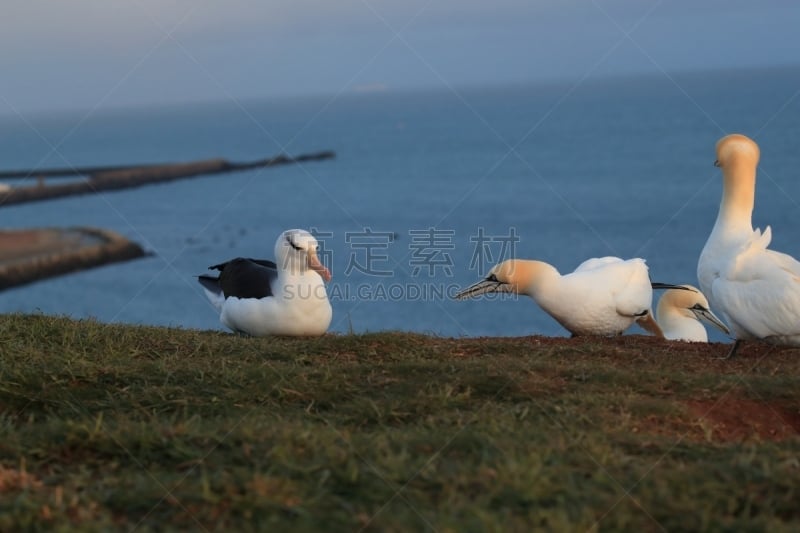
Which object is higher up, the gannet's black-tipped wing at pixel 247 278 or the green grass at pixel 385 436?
the gannet's black-tipped wing at pixel 247 278

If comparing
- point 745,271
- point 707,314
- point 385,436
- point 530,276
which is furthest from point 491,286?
point 385,436

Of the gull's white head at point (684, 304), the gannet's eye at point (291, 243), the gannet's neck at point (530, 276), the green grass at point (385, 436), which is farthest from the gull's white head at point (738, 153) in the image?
the gannet's eye at point (291, 243)

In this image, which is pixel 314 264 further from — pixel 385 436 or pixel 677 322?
pixel 385 436

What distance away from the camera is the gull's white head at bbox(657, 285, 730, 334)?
11.8 meters

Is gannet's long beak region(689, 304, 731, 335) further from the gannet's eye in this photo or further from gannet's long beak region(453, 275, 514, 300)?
the gannet's eye

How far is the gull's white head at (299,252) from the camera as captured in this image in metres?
9.71

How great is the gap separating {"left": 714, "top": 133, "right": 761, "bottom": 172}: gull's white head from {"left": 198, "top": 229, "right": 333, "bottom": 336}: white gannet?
154 inches

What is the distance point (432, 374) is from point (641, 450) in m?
1.89

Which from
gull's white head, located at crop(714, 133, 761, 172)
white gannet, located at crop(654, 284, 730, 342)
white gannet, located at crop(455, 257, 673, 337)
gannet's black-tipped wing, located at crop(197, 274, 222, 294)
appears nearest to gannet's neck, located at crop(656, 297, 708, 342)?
white gannet, located at crop(654, 284, 730, 342)

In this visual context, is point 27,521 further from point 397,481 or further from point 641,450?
point 641,450

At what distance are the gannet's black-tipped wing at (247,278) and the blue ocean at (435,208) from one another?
2.08 m

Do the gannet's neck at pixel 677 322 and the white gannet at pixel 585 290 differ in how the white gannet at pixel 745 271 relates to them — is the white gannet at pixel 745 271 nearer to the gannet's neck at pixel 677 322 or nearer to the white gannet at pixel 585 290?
the white gannet at pixel 585 290

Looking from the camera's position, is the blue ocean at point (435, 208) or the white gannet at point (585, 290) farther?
the blue ocean at point (435, 208)

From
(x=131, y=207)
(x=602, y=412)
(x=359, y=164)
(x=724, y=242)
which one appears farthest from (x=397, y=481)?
(x=359, y=164)
